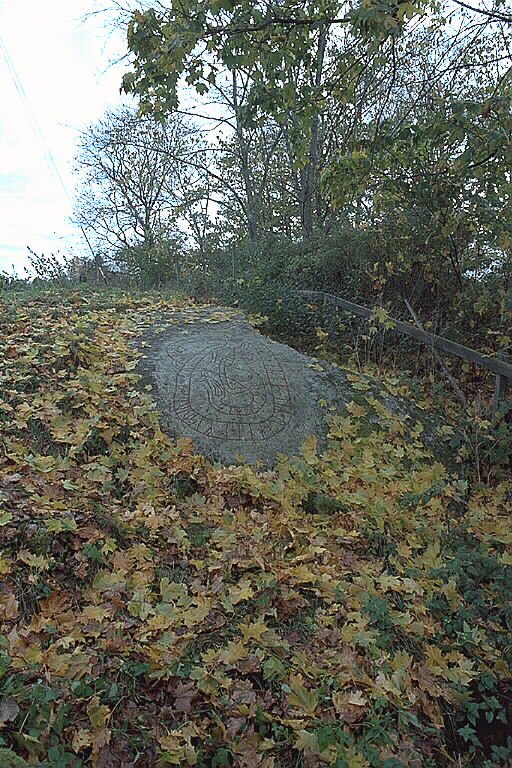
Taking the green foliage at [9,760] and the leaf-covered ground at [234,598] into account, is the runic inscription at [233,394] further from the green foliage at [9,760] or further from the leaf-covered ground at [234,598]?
the green foliage at [9,760]

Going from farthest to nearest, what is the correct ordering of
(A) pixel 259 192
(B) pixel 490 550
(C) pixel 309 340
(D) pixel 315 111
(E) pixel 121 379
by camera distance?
1. (A) pixel 259 192
2. (C) pixel 309 340
3. (E) pixel 121 379
4. (D) pixel 315 111
5. (B) pixel 490 550

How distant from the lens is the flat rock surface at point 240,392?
4691 millimetres

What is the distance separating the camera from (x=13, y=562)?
9.66ft

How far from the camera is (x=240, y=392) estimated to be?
5121 millimetres

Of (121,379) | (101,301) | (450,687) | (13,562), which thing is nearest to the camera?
(450,687)

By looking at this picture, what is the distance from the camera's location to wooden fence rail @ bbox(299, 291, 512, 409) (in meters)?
5.09

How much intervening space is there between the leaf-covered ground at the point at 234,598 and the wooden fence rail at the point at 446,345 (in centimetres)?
100

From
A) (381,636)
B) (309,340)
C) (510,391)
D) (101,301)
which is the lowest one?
(381,636)

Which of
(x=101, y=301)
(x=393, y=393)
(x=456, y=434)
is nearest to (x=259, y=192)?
(x=101, y=301)

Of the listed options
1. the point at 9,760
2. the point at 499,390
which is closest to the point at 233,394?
the point at 499,390

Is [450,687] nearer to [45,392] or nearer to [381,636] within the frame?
[381,636]

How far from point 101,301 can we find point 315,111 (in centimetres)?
438

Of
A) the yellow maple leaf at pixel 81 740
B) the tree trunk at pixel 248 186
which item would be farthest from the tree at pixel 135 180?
the yellow maple leaf at pixel 81 740

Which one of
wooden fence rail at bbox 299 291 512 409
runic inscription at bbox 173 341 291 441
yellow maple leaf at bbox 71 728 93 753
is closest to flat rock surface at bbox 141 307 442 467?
runic inscription at bbox 173 341 291 441
